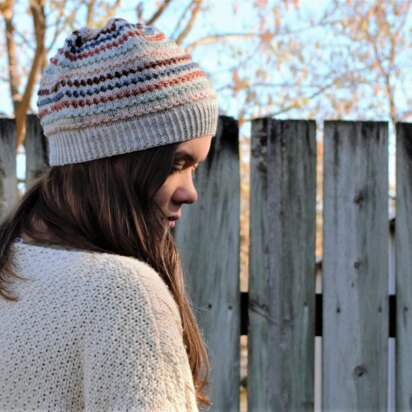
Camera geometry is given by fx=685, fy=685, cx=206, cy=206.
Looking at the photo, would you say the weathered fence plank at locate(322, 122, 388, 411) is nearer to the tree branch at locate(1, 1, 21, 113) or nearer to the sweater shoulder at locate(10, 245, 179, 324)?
the sweater shoulder at locate(10, 245, 179, 324)

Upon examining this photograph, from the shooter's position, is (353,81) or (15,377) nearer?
(15,377)

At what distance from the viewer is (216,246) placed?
284cm

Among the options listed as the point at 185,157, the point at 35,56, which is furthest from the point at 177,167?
the point at 35,56

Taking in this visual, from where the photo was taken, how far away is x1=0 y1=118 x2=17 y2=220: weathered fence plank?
2859mm

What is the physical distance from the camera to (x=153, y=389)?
3.75ft

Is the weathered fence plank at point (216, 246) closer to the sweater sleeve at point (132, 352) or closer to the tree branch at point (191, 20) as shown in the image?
the sweater sleeve at point (132, 352)

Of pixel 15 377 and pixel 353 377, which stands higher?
pixel 15 377

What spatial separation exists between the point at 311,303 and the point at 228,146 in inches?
28.9

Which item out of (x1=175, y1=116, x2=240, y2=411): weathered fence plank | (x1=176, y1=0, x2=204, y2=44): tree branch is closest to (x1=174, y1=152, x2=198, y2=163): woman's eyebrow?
(x1=175, y1=116, x2=240, y2=411): weathered fence plank

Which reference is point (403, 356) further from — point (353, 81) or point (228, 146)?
point (353, 81)

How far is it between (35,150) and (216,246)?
0.85 metres

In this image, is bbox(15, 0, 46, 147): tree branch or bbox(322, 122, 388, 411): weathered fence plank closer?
bbox(322, 122, 388, 411): weathered fence plank

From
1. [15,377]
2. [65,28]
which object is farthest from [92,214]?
[65,28]

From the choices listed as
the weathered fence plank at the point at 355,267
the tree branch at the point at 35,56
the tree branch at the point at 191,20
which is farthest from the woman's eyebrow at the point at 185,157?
the tree branch at the point at 191,20
